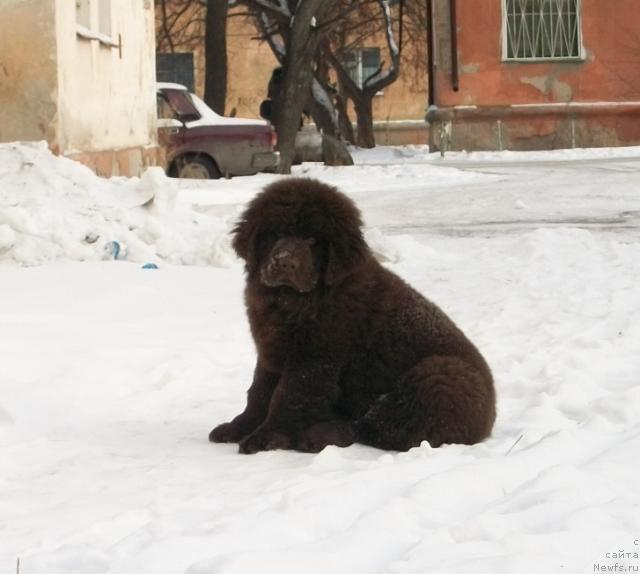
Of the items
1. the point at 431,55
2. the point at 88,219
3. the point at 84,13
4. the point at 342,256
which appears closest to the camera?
the point at 342,256

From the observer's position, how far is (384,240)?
37.6 feet

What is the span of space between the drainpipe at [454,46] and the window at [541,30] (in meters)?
1.04

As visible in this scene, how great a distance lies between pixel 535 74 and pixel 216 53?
684 cm

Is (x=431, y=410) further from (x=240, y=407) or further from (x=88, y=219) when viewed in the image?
(x=88, y=219)

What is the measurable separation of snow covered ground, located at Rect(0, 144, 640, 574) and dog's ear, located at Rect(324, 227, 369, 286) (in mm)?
656

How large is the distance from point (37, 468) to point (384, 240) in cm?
673

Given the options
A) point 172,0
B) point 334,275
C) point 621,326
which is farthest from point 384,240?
point 172,0

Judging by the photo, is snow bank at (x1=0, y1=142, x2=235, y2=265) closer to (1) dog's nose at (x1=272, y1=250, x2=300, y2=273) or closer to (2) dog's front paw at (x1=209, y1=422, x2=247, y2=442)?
(2) dog's front paw at (x1=209, y1=422, x2=247, y2=442)

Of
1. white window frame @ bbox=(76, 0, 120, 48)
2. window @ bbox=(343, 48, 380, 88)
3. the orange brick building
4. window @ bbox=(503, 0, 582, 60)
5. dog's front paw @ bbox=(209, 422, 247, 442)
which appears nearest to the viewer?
dog's front paw @ bbox=(209, 422, 247, 442)

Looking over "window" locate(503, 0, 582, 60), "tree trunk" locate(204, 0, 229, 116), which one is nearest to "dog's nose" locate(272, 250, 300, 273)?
"tree trunk" locate(204, 0, 229, 116)

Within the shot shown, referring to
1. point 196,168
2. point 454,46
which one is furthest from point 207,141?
point 454,46

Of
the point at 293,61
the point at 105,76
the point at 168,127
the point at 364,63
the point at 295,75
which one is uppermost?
the point at 364,63

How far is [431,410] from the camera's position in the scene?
5176mm

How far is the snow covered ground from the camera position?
12.0 ft
